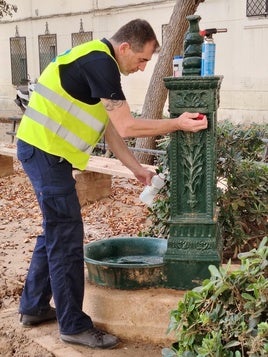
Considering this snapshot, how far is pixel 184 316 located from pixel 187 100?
148 centimetres

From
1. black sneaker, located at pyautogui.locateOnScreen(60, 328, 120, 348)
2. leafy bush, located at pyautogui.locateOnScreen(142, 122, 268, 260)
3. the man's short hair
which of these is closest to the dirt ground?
black sneaker, located at pyautogui.locateOnScreen(60, 328, 120, 348)

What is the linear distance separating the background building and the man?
11543mm

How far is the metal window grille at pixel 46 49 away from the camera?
21.7m

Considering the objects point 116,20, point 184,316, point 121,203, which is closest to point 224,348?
point 184,316

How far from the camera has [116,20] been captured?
1878 cm

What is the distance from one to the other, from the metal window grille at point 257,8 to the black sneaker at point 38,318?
11.7m

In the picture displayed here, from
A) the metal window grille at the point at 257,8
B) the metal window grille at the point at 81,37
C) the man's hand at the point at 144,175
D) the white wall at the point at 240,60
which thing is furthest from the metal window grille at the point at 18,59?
the man's hand at the point at 144,175

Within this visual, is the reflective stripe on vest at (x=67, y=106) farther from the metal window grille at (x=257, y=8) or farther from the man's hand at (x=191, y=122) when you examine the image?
Answer: the metal window grille at (x=257, y=8)

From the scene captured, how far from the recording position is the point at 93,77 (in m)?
3.40

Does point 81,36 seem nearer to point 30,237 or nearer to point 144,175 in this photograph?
point 30,237

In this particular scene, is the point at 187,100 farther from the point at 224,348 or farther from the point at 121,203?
the point at 121,203

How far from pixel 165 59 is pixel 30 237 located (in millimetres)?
3600

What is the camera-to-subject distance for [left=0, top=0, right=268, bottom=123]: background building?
48.9 feet

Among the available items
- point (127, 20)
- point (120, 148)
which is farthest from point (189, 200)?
point (127, 20)
